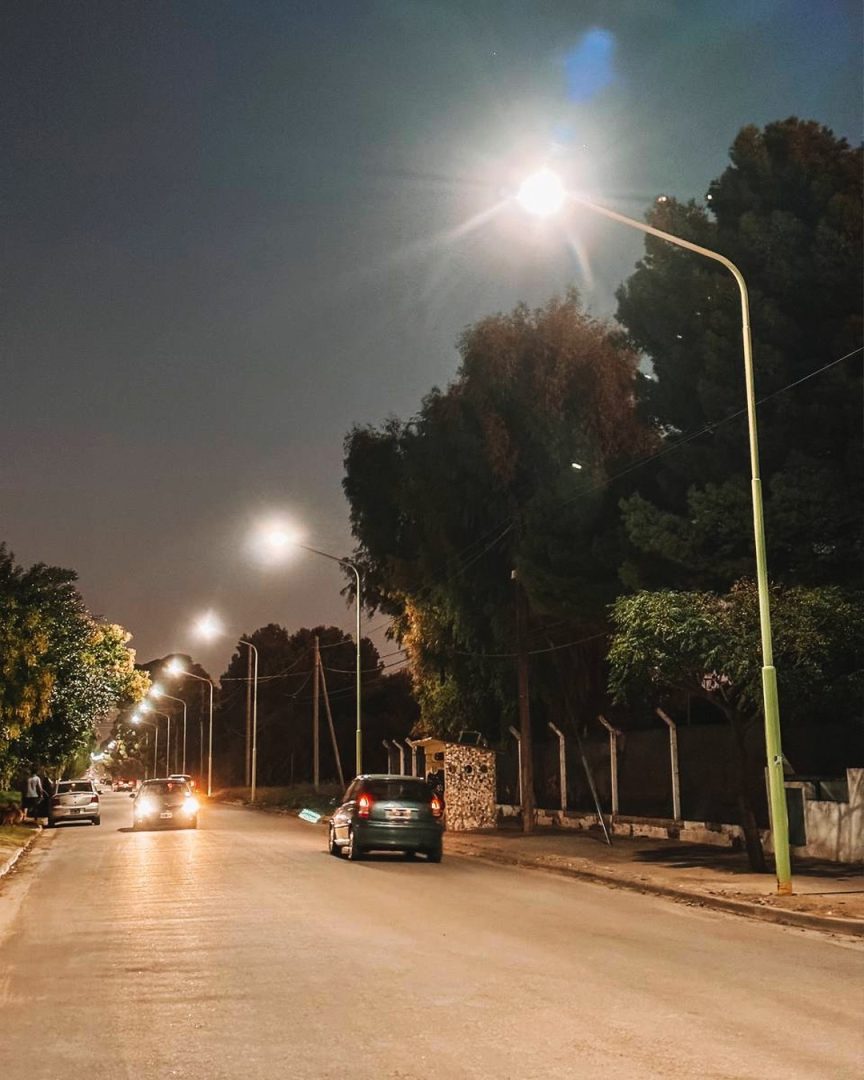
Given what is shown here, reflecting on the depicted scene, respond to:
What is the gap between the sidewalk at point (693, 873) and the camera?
1513 centimetres

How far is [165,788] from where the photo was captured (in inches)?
1529

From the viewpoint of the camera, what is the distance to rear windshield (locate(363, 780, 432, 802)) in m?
23.9

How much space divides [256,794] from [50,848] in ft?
134

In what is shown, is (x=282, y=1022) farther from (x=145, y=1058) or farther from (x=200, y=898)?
(x=200, y=898)

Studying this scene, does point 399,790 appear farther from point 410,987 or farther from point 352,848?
point 410,987

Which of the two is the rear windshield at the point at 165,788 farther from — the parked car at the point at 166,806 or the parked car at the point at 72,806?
the parked car at the point at 72,806

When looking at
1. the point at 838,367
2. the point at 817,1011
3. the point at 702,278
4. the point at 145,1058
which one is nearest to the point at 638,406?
the point at 702,278

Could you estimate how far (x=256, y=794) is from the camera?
70688 millimetres

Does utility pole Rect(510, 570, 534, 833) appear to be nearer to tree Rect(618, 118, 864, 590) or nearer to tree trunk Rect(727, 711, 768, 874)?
tree Rect(618, 118, 864, 590)

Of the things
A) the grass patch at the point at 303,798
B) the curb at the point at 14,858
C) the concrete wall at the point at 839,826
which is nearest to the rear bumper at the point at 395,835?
the curb at the point at 14,858

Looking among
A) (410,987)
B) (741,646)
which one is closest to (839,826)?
(741,646)

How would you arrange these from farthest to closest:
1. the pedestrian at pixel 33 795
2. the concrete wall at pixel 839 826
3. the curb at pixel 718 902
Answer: the pedestrian at pixel 33 795 < the concrete wall at pixel 839 826 < the curb at pixel 718 902

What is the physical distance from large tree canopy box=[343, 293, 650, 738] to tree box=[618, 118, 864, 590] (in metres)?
3.29

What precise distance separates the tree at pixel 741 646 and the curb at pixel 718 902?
7.73ft
